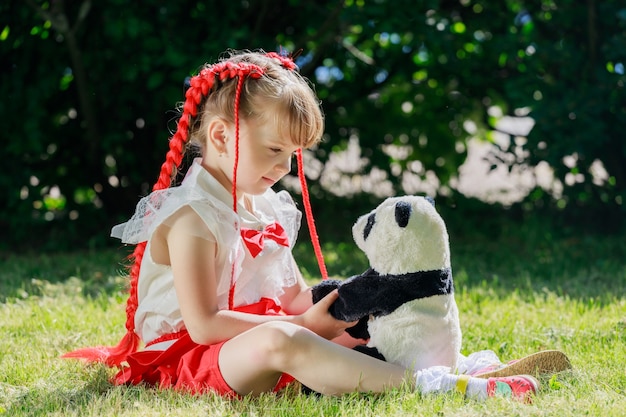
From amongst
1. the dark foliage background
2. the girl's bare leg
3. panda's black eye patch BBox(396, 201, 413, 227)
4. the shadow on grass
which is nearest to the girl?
the girl's bare leg

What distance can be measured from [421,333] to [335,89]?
3570 mm

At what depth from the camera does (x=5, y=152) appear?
515 centimetres

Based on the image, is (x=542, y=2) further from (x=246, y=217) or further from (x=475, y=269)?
(x=246, y=217)

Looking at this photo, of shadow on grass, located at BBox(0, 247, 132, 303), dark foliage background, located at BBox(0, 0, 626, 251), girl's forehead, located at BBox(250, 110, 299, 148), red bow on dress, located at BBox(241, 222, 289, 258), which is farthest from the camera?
dark foliage background, located at BBox(0, 0, 626, 251)

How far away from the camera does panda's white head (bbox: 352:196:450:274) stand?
7.78ft

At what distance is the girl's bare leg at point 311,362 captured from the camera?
7.84ft

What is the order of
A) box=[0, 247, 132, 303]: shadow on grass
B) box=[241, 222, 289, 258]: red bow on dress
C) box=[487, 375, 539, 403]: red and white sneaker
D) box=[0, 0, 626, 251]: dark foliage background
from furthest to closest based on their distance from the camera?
1. box=[0, 0, 626, 251]: dark foliage background
2. box=[0, 247, 132, 303]: shadow on grass
3. box=[241, 222, 289, 258]: red bow on dress
4. box=[487, 375, 539, 403]: red and white sneaker

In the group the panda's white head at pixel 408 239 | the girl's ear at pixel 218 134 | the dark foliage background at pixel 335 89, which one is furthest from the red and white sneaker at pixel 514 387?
the dark foliage background at pixel 335 89

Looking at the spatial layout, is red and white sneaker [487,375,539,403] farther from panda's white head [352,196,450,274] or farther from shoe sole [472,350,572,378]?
panda's white head [352,196,450,274]

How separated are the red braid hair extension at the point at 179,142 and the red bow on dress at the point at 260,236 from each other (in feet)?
0.98

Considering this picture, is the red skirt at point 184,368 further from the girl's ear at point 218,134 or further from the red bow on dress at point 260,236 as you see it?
the girl's ear at point 218,134

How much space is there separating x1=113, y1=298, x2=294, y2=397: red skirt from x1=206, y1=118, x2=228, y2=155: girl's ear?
50 cm

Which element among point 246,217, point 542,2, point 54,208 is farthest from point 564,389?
point 54,208

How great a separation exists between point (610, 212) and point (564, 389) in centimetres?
307
